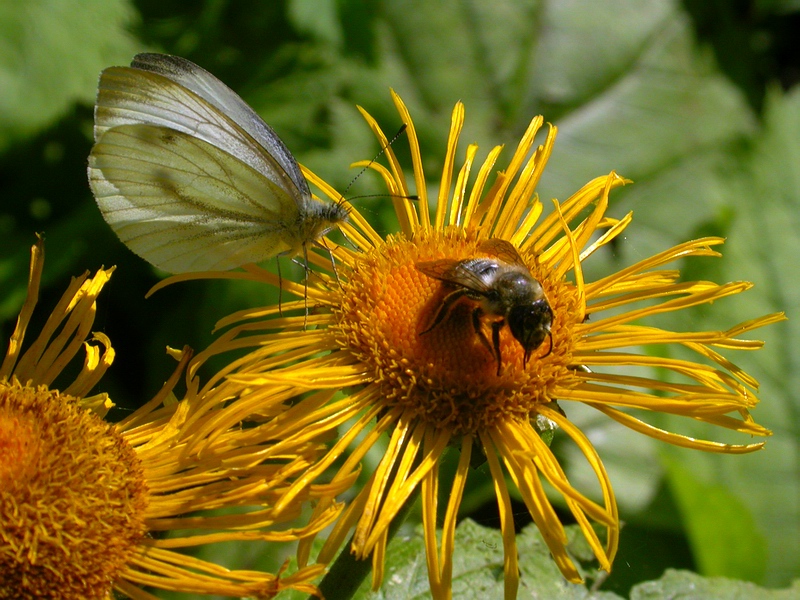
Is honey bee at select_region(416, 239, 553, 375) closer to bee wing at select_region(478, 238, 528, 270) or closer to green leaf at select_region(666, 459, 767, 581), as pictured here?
bee wing at select_region(478, 238, 528, 270)

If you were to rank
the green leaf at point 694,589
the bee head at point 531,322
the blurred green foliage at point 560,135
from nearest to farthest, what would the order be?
1. the bee head at point 531,322
2. the green leaf at point 694,589
3. the blurred green foliage at point 560,135

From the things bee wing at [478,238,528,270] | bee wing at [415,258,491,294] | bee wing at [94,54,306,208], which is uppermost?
bee wing at [94,54,306,208]

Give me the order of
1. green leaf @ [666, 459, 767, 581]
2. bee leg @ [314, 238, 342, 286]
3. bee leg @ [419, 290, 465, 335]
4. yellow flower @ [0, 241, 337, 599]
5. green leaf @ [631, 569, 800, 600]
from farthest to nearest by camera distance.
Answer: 1. green leaf @ [666, 459, 767, 581]
2. bee leg @ [314, 238, 342, 286]
3. green leaf @ [631, 569, 800, 600]
4. bee leg @ [419, 290, 465, 335]
5. yellow flower @ [0, 241, 337, 599]

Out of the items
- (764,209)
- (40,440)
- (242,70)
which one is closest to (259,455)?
(40,440)

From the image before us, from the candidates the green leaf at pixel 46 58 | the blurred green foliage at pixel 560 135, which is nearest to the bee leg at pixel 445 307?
the blurred green foliage at pixel 560 135

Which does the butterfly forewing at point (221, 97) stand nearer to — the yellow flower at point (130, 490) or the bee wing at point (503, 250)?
the bee wing at point (503, 250)

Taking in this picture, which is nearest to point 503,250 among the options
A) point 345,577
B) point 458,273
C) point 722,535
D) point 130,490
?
point 458,273

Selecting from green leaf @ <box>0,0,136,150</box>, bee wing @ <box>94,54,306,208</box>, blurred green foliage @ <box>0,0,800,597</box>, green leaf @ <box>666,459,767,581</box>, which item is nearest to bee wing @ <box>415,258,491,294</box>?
bee wing @ <box>94,54,306,208</box>
